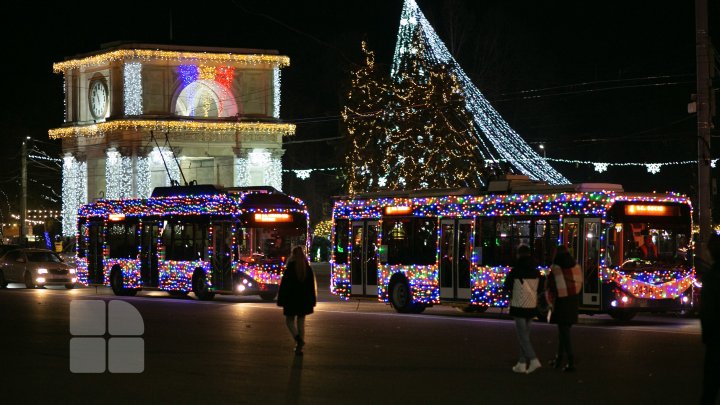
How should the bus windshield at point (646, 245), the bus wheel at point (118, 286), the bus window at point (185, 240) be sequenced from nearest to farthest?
the bus windshield at point (646, 245)
the bus window at point (185, 240)
the bus wheel at point (118, 286)

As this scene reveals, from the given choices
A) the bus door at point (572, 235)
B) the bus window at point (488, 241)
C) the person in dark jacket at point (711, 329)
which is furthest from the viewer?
the bus window at point (488, 241)

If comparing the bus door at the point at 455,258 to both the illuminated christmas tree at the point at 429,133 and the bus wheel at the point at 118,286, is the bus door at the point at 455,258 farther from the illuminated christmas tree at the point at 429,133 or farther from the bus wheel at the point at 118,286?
the illuminated christmas tree at the point at 429,133

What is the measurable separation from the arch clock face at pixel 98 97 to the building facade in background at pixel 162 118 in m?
0.05

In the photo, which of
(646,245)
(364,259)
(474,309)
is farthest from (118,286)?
(646,245)

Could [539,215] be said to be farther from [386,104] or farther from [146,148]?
[146,148]

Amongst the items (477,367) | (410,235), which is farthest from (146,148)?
(477,367)

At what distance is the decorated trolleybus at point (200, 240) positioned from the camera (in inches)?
1453

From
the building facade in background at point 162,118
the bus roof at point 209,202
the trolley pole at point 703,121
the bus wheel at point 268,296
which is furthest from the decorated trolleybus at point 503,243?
the building facade in background at point 162,118

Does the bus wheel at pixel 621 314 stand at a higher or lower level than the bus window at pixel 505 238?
lower

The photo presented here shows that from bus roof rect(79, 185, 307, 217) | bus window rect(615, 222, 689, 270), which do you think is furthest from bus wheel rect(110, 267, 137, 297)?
bus window rect(615, 222, 689, 270)

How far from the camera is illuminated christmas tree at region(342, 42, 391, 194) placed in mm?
51531

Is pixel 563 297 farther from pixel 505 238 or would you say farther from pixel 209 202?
pixel 209 202
